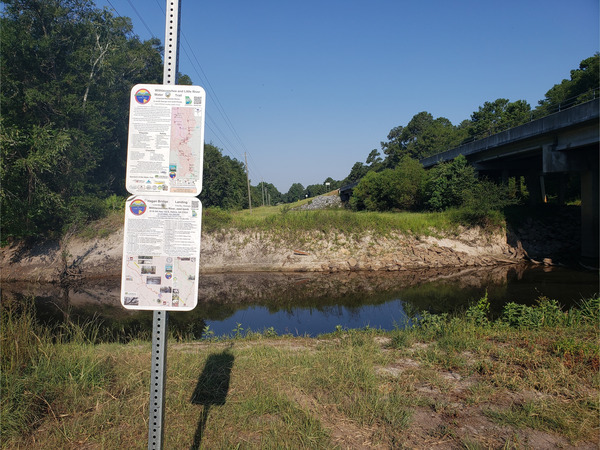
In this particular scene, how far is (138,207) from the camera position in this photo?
236 cm

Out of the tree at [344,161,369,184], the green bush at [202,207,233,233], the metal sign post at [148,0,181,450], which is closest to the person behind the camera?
the metal sign post at [148,0,181,450]

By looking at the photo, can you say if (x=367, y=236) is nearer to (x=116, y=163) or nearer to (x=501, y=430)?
(x=501, y=430)

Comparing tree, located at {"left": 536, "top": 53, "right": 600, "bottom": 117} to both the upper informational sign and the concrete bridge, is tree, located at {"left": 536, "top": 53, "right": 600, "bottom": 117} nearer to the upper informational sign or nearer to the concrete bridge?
the concrete bridge

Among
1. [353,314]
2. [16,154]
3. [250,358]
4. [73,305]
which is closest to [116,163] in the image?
[16,154]

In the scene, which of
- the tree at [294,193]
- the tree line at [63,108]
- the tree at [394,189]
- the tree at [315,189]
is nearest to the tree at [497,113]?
the tree line at [63,108]

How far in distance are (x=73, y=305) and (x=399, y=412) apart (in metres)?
15.5

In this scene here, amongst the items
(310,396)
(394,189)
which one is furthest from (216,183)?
(310,396)

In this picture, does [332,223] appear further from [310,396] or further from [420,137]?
[420,137]

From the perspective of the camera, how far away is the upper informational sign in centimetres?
236

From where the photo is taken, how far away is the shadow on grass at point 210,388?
3.44 m

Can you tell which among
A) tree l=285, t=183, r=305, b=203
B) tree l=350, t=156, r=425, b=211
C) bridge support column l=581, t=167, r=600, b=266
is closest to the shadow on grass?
bridge support column l=581, t=167, r=600, b=266

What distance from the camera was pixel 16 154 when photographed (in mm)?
17609

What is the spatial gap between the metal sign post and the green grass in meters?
1.04

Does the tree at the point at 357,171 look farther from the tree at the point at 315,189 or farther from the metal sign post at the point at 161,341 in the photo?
the metal sign post at the point at 161,341
